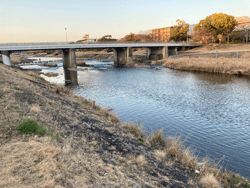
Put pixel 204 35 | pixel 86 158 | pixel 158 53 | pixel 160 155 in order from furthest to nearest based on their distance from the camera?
pixel 204 35
pixel 158 53
pixel 160 155
pixel 86 158

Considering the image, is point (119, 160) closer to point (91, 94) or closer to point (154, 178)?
point (154, 178)

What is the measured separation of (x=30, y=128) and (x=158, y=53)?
83165 mm

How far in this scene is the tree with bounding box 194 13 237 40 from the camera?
91.8 m

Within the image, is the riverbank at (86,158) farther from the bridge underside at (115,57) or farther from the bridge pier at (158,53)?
the bridge pier at (158,53)

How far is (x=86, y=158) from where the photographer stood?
22.5 ft

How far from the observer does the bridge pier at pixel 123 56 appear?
69.7 metres

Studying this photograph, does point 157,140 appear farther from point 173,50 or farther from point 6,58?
point 173,50

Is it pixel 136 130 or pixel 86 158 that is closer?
pixel 86 158

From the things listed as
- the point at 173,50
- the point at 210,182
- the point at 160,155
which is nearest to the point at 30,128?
the point at 160,155

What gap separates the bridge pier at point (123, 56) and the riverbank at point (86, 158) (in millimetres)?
60508

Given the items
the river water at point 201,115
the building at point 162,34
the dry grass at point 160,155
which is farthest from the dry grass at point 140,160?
the building at point 162,34

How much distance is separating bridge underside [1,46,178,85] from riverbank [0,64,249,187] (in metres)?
24.5

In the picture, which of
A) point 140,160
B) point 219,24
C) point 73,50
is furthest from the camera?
point 219,24

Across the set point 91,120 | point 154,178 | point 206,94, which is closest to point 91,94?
point 91,120
